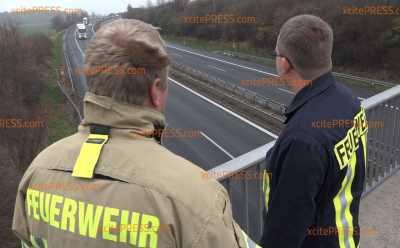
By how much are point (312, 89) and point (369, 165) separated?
7.53 ft

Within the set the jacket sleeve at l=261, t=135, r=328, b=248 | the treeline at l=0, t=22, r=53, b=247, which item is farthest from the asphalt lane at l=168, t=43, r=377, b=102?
the jacket sleeve at l=261, t=135, r=328, b=248

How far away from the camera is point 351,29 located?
29.2 m

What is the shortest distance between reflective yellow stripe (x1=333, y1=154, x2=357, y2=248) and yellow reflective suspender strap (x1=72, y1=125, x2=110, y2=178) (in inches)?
55.6

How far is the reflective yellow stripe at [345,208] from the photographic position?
223 centimetres

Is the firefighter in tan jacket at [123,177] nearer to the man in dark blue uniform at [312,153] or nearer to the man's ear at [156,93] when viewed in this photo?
the man's ear at [156,93]

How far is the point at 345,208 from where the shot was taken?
2.30m

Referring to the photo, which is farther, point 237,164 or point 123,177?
point 237,164

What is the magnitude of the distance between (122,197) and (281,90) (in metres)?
26.9

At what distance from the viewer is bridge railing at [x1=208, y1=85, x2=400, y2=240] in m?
2.56

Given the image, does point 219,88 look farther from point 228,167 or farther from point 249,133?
point 228,167

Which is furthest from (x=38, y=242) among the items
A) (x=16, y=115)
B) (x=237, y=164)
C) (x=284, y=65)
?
(x=16, y=115)

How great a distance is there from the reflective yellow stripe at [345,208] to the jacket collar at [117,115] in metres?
1.29

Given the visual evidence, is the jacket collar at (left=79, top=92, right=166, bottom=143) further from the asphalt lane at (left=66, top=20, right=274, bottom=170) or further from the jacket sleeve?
the asphalt lane at (left=66, top=20, right=274, bottom=170)

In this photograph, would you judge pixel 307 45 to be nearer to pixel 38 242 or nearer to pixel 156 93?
pixel 156 93
